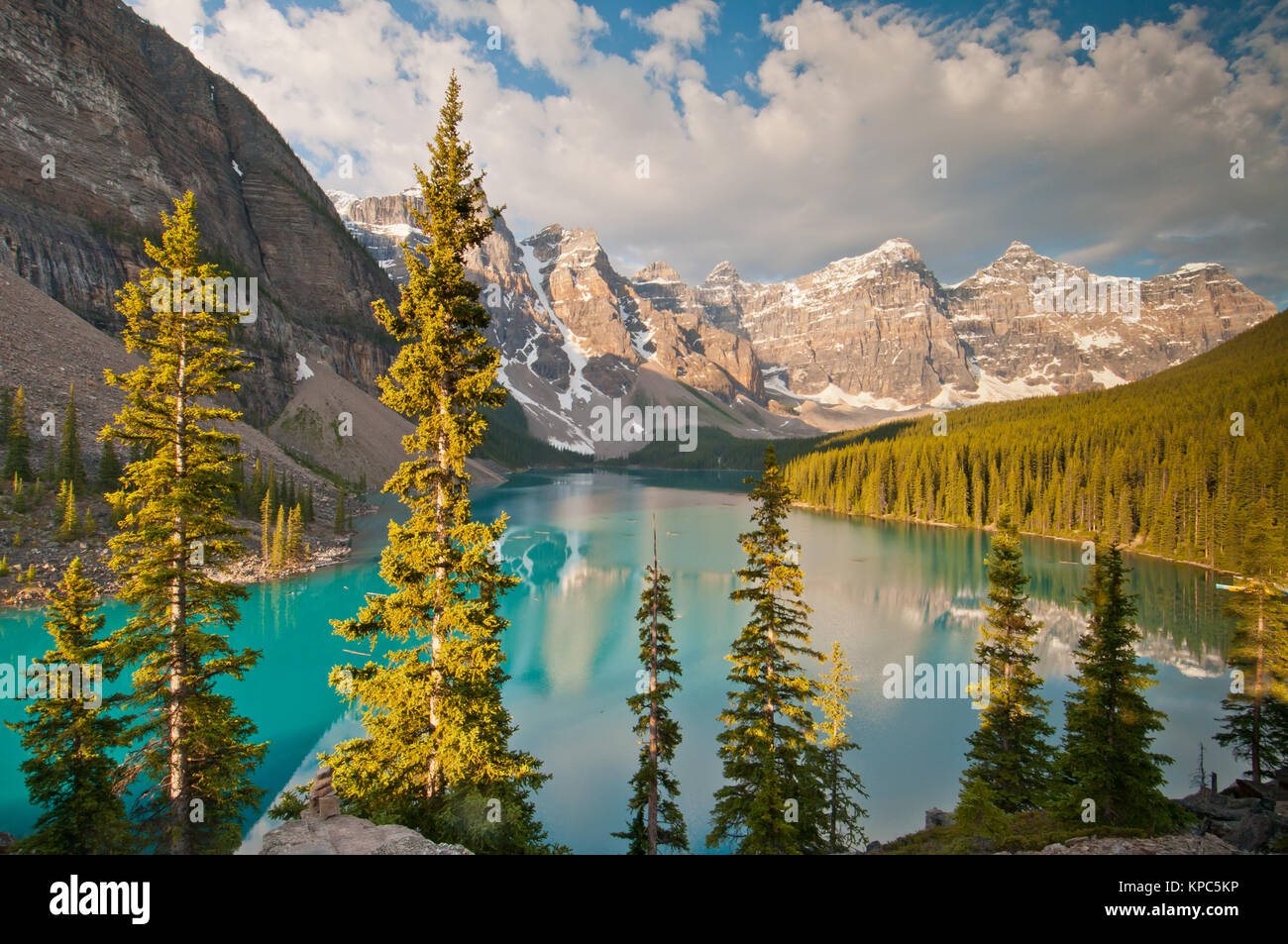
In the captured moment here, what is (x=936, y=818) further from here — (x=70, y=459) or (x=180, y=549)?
(x=70, y=459)

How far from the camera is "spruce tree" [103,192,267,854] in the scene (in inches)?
433

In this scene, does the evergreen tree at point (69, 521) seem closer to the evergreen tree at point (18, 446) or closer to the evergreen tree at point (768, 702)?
the evergreen tree at point (18, 446)

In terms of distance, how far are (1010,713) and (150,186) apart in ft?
469

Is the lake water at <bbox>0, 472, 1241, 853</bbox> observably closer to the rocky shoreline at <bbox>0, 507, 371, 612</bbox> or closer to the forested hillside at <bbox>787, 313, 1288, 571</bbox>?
the rocky shoreline at <bbox>0, 507, 371, 612</bbox>

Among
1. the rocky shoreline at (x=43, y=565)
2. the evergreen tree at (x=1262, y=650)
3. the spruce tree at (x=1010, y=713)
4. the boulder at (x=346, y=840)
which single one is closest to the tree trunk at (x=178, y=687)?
the boulder at (x=346, y=840)

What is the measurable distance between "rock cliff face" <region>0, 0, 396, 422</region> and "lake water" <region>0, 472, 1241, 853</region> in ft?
218

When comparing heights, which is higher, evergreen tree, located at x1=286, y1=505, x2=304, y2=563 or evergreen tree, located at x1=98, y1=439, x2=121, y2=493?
evergreen tree, located at x1=98, y1=439, x2=121, y2=493

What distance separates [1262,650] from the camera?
20625 mm

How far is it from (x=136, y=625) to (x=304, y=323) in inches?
5989

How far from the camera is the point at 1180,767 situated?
24016 mm

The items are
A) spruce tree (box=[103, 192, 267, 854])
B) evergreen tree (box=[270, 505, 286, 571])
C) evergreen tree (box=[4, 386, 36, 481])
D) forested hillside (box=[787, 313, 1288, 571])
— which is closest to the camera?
spruce tree (box=[103, 192, 267, 854])

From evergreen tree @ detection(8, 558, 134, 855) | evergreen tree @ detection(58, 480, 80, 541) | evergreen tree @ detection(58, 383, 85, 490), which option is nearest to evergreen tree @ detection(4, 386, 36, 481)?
evergreen tree @ detection(58, 383, 85, 490)

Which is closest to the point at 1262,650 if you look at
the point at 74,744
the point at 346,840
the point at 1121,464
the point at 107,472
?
the point at 346,840

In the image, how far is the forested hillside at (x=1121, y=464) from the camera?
60312 mm
